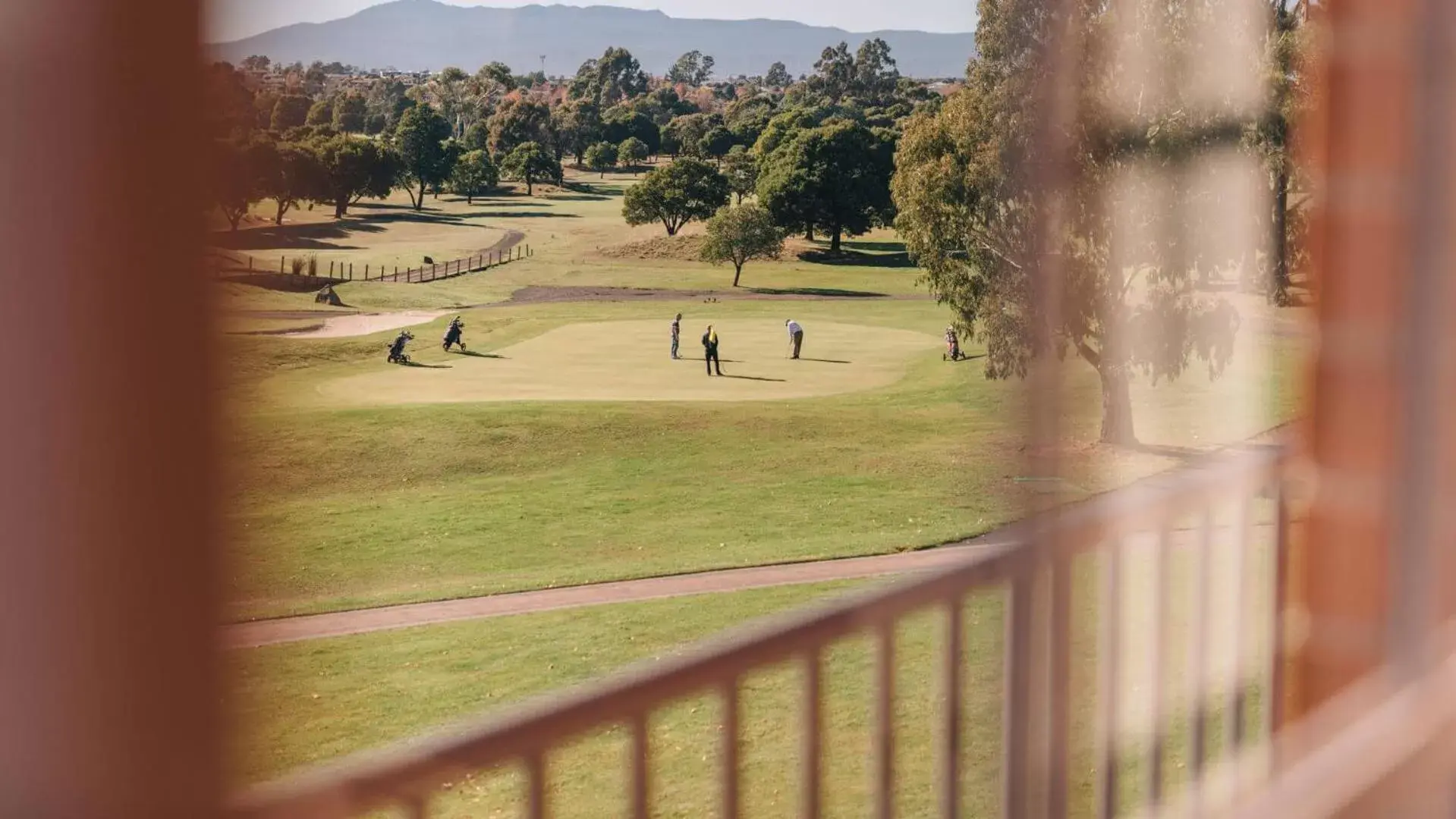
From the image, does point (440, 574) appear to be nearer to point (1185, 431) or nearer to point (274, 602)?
point (274, 602)

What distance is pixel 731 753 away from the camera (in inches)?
46.1

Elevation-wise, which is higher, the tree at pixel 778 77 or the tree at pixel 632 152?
the tree at pixel 778 77

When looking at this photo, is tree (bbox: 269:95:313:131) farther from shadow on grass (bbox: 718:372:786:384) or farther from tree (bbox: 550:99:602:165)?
shadow on grass (bbox: 718:372:786:384)

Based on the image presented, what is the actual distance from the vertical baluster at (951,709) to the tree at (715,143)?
5.19 feet

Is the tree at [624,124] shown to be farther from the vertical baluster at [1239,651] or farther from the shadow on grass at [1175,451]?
the shadow on grass at [1175,451]

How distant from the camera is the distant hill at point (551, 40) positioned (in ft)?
6.00

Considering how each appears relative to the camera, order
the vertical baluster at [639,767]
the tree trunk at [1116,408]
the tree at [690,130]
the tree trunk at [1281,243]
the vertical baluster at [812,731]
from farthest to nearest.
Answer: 1. the tree trunk at [1281,243]
2. the tree trunk at [1116,408]
3. the tree at [690,130]
4. the vertical baluster at [812,731]
5. the vertical baluster at [639,767]

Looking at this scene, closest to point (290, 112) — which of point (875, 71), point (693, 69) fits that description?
point (693, 69)

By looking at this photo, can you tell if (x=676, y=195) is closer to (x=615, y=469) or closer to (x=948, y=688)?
(x=615, y=469)

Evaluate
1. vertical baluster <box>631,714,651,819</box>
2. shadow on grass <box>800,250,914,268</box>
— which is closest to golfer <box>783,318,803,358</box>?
shadow on grass <box>800,250,914,268</box>

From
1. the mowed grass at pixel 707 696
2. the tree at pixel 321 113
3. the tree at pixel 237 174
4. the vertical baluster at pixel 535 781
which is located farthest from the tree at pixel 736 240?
the vertical baluster at pixel 535 781

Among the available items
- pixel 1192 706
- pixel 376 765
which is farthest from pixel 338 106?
A: pixel 1192 706

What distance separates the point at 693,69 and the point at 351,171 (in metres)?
0.91

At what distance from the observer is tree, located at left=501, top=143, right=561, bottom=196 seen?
2.49 m
